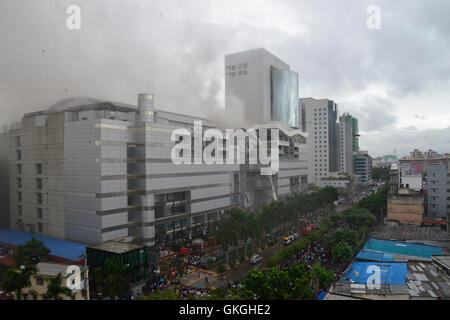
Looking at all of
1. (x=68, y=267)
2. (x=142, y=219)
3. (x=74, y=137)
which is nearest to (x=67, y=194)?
(x=74, y=137)

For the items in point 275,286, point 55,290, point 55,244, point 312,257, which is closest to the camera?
point 55,290

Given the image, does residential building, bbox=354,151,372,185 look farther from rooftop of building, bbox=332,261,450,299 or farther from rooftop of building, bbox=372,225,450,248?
rooftop of building, bbox=332,261,450,299

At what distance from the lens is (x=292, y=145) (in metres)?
91.9

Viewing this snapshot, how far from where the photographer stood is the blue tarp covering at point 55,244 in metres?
34.1

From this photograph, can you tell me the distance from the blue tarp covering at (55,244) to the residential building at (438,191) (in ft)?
214

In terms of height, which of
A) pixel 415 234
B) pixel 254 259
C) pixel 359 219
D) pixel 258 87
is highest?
pixel 258 87

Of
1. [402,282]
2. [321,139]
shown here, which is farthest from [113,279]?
[321,139]

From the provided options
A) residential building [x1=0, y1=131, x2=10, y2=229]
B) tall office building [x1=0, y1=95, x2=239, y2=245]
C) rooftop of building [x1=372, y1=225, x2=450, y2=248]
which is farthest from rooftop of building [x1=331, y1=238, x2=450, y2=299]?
residential building [x1=0, y1=131, x2=10, y2=229]

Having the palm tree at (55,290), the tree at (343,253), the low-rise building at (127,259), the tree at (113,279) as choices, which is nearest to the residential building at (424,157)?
the tree at (343,253)

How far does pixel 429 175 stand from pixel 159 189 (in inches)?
2189

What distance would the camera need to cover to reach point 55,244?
3819 centimetres

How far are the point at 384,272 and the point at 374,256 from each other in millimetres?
6334

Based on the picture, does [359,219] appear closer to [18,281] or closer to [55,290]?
[55,290]
